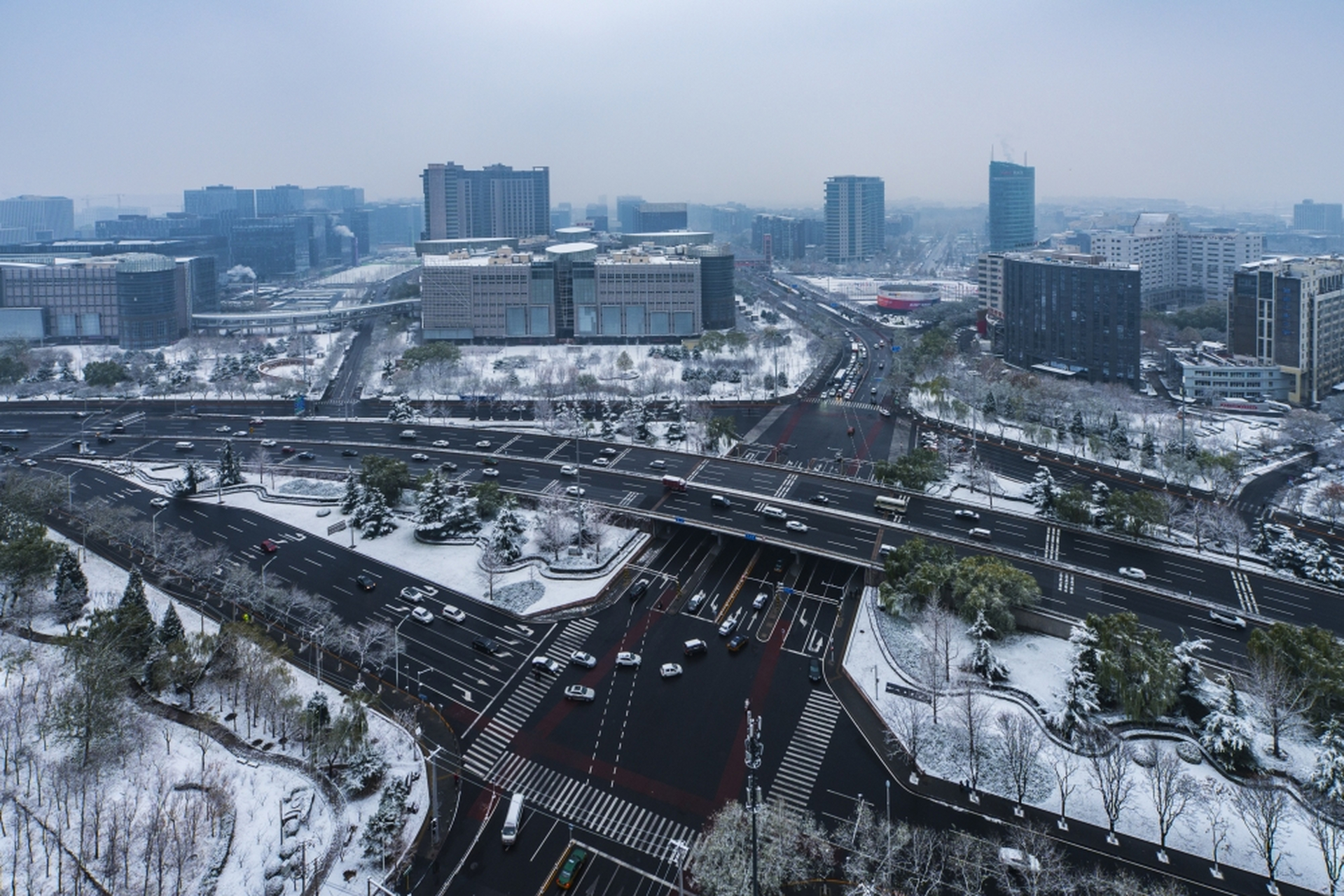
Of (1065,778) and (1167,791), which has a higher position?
(1167,791)

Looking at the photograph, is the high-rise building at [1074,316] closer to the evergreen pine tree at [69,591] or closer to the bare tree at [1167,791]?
the bare tree at [1167,791]

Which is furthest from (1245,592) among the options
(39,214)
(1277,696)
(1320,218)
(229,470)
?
(39,214)

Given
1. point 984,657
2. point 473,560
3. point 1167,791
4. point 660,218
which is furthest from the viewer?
point 660,218

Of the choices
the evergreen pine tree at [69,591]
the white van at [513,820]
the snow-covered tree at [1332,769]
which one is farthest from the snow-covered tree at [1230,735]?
the evergreen pine tree at [69,591]

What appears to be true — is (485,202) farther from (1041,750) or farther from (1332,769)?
(1332,769)

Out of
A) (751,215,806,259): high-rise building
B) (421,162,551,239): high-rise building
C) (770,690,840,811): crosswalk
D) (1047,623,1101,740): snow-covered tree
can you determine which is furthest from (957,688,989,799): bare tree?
(751,215,806,259): high-rise building

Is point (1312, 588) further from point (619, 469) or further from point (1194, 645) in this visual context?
point (619, 469)

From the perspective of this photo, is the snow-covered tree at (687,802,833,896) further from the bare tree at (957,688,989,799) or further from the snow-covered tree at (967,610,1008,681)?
the snow-covered tree at (967,610,1008,681)
